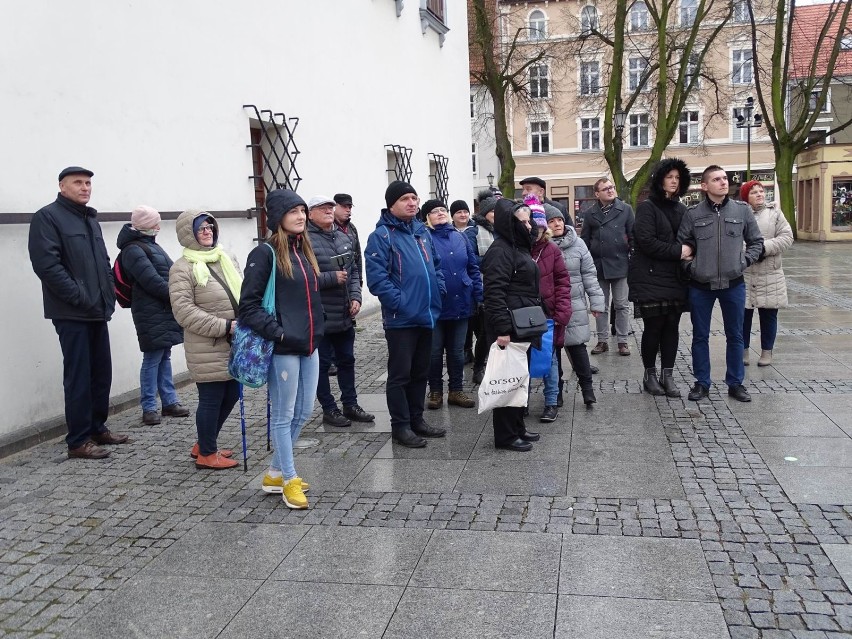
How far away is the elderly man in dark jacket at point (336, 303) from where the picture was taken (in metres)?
6.49

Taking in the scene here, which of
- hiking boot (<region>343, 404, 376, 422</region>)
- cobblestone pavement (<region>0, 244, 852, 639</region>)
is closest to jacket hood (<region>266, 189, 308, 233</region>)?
cobblestone pavement (<region>0, 244, 852, 639</region>)

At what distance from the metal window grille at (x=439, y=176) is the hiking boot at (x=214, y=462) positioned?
12645 millimetres

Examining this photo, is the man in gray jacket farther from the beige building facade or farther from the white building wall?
the beige building facade

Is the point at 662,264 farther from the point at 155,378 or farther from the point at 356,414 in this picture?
the point at 155,378

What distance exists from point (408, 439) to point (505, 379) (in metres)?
0.92

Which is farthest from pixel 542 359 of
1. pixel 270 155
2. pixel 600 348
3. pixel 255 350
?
pixel 270 155

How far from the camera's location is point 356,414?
23.0ft

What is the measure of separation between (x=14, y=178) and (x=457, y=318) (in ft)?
12.0

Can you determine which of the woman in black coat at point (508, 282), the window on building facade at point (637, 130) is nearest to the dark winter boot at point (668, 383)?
the woman in black coat at point (508, 282)

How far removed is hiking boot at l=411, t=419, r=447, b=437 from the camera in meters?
6.44

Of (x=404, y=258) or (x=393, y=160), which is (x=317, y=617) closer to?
(x=404, y=258)

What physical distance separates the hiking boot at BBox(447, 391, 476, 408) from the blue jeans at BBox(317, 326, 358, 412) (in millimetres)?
903

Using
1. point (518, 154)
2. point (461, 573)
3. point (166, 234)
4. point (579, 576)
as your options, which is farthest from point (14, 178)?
point (518, 154)

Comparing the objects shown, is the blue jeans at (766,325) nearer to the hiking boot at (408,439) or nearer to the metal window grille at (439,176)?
the hiking boot at (408,439)
